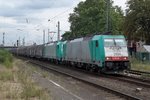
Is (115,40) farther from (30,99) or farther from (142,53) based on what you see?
(142,53)

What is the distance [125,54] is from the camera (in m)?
31.2

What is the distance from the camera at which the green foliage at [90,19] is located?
3525 inches

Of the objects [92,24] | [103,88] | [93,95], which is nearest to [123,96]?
[93,95]

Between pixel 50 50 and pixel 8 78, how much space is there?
3498 centimetres

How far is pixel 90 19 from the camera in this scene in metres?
91.5

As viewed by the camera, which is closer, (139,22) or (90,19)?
(139,22)

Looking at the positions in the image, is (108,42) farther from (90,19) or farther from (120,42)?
(90,19)

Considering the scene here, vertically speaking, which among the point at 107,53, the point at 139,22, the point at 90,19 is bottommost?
the point at 107,53

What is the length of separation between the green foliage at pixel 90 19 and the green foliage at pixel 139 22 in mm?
19414

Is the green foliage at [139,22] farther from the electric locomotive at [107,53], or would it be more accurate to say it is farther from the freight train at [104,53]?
the electric locomotive at [107,53]

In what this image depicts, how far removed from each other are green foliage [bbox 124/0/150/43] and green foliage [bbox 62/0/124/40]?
19.4 meters

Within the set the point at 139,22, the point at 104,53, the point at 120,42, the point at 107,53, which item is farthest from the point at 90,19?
the point at 104,53

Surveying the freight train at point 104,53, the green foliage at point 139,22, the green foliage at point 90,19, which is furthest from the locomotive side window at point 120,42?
the green foliage at point 90,19

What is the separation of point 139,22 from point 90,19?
25005 millimetres
